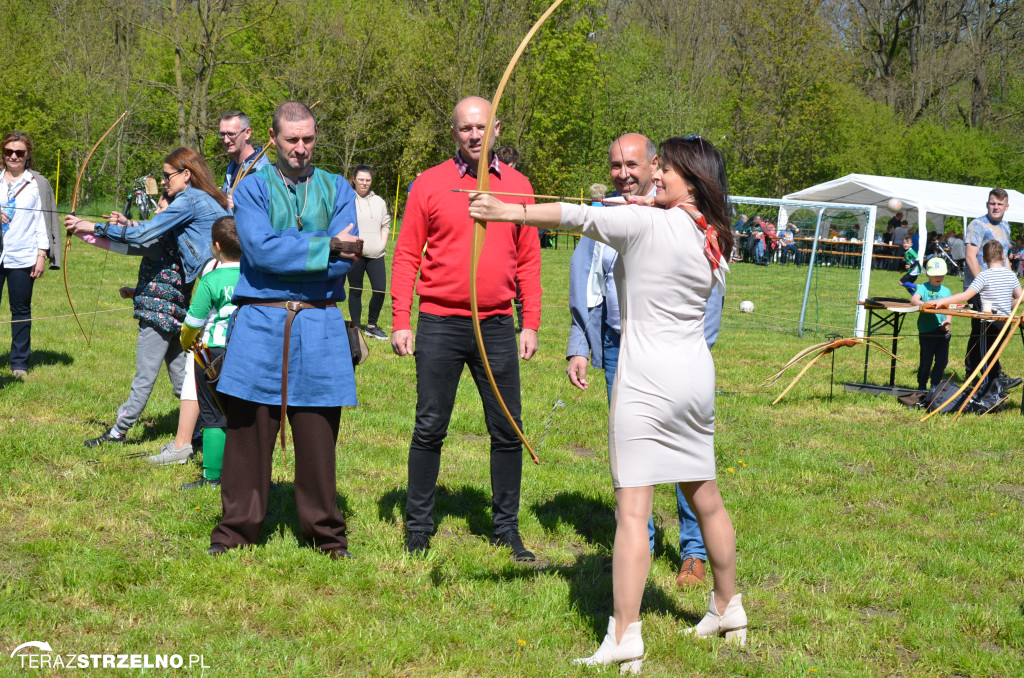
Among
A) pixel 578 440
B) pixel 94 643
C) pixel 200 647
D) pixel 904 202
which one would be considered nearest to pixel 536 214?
pixel 200 647

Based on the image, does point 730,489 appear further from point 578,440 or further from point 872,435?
point 872,435

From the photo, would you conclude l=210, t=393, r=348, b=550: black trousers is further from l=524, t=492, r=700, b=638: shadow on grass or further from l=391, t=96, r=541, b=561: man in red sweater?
l=524, t=492, r=700, b=638: shadow on grass

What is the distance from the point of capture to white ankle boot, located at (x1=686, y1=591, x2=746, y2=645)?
3.57m

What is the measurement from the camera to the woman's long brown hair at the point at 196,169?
5.30 metres

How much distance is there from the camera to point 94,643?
3.37 m

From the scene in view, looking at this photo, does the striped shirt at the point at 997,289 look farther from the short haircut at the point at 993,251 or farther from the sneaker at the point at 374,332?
the sneaker at the point at 374,332

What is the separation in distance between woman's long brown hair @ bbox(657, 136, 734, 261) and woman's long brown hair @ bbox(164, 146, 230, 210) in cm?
296

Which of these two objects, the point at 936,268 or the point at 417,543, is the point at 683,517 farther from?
the point at 936,268

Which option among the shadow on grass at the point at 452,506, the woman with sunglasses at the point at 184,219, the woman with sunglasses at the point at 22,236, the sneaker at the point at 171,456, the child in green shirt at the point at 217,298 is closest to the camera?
the child in green shirt at the point at 217,298

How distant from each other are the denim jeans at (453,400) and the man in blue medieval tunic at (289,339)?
35 centimetres

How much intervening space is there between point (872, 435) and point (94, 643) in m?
5.75

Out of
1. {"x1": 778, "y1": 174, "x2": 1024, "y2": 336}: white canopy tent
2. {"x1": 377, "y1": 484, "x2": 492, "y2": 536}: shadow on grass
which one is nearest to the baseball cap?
{"x1": 377, "y1": 484, "x2": 492, "y2": 536}: shadow on grass

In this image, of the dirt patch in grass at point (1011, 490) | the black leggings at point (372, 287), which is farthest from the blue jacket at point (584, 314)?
the black leggings at point (372, 287)

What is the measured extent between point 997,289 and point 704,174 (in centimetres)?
621
